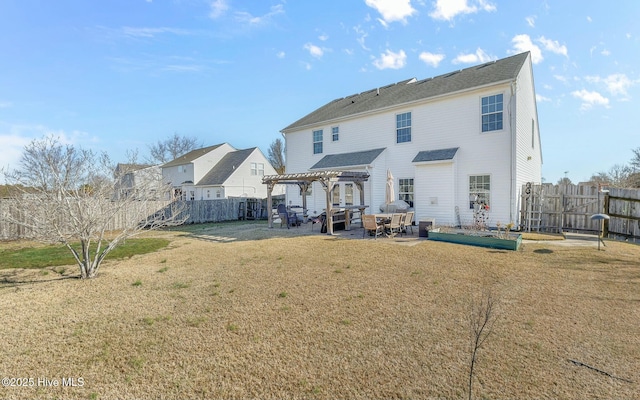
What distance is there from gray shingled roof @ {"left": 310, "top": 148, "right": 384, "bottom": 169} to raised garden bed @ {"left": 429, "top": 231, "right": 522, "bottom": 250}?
19.2 ft

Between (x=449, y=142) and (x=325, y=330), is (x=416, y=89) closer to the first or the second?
(x=449, y=142)

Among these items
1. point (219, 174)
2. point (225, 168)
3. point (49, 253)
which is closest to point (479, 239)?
point (49, 253)

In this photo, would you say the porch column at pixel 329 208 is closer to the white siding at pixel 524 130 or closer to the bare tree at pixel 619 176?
the white siding at pixel 524 130

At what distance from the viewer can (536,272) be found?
664cm


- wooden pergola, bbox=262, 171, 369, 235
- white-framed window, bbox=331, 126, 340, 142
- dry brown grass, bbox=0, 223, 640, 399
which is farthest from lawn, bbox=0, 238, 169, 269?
white-framed window, bbox=331, 126, 340, 142

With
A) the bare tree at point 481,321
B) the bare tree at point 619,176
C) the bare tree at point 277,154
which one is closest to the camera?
the bare tree at point 481,321

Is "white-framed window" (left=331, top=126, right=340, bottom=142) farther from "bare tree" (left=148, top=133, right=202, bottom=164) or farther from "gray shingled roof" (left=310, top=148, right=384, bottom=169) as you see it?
"bare tree" (left=148, top=133, right=202, bottom=164)

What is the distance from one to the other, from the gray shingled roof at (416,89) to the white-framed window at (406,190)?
4068 millimetres

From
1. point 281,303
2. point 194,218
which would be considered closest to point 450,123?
point 281,303

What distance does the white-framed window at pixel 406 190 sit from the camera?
15078 mm

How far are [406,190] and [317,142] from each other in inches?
283

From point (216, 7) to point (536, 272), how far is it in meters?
12.3

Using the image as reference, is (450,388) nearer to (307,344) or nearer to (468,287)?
(307,344)

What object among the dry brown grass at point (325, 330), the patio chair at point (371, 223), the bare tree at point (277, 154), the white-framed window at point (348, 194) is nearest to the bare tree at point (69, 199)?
the dry brown grass at point (325, 330)
